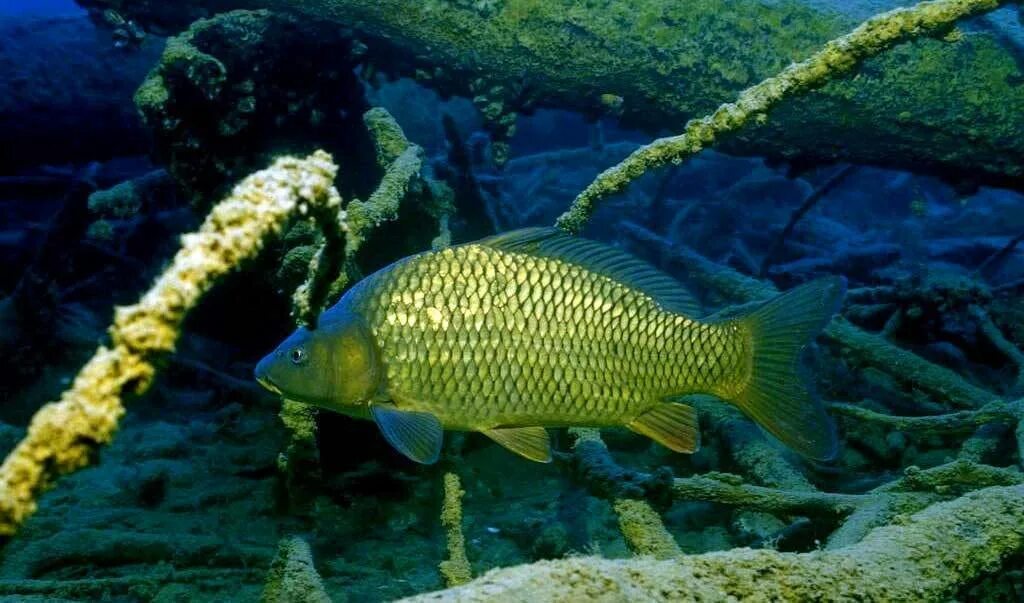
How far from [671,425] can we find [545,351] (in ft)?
1.98

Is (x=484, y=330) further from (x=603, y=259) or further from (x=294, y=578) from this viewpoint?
(x=294, y=578)

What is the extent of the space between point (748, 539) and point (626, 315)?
4.23 ft

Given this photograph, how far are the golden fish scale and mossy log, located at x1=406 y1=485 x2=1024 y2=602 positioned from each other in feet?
3.43

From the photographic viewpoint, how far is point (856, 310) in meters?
5.02

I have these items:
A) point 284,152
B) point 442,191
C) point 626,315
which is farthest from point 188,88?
point 626,315

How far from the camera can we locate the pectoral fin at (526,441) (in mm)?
2619

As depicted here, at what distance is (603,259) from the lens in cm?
276

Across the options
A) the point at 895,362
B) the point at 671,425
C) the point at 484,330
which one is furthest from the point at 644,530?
the point at 895,362

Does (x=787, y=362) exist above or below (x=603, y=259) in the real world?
below

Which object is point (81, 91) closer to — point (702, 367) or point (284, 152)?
point (284, 152)

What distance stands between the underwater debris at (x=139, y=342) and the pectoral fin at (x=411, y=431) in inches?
62.9

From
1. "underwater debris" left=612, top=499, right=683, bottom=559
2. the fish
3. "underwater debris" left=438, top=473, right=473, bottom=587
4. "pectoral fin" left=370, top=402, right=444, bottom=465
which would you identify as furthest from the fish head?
"underwater debris" left=612, top=499, right=683, bottom=559

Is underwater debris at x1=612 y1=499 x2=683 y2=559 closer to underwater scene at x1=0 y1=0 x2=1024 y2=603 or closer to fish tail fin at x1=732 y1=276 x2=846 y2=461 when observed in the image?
underwater scene at x1=0 y1=0 x2=1024 y2=603

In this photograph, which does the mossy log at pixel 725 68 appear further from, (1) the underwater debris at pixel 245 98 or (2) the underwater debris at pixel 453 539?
(2) the underwater debris at pixel 453 539
